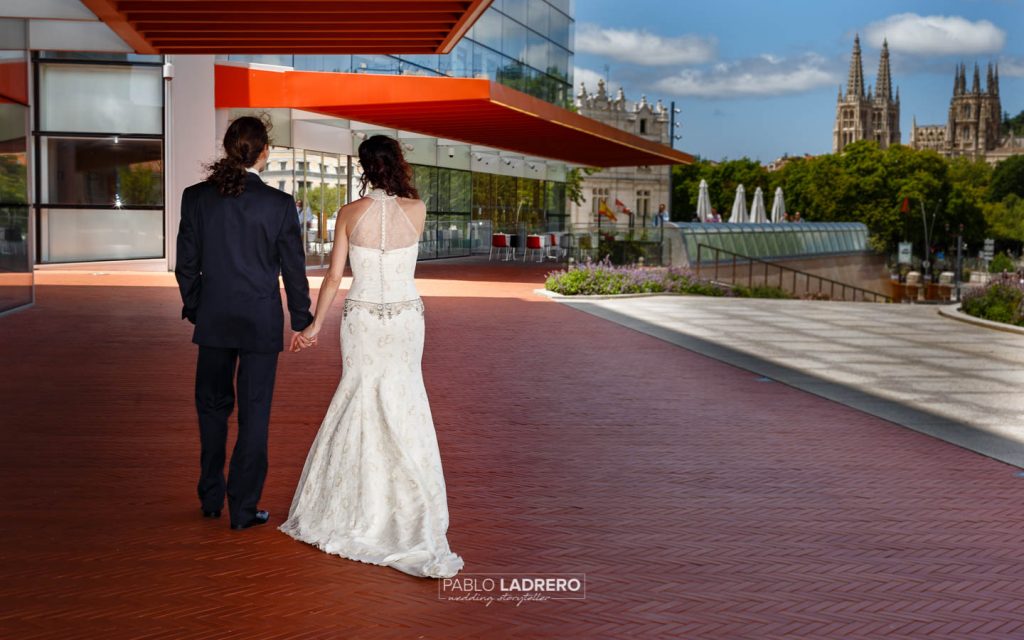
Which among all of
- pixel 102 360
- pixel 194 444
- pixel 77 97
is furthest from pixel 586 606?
pixel 77 97

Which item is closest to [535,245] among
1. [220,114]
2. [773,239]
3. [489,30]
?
[489,30]

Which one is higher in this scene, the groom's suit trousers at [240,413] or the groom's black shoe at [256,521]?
the groom's suit trousers at [240,413]

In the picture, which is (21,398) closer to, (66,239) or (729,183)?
(66,239)

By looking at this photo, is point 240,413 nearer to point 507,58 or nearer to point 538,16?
point 507,58

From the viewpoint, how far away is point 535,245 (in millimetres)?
39125

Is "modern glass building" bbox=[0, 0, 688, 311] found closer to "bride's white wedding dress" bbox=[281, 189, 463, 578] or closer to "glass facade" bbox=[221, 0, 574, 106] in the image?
"glass facade" bbox=[221, 0, 574, 106]

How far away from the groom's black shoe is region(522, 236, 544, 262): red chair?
33068 millimetres

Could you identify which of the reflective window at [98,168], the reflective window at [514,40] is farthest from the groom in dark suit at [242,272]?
the reflective window at [514,40]

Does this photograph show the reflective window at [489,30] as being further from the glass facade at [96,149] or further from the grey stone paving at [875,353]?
the grey stone paving at [875,353]

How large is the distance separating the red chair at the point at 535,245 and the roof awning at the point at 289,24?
20774 mm

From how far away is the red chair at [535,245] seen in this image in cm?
3903

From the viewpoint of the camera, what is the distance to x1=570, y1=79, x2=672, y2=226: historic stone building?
130 meters

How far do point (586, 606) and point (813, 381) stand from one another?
26.5ft

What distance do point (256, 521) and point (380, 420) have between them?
98 cm
